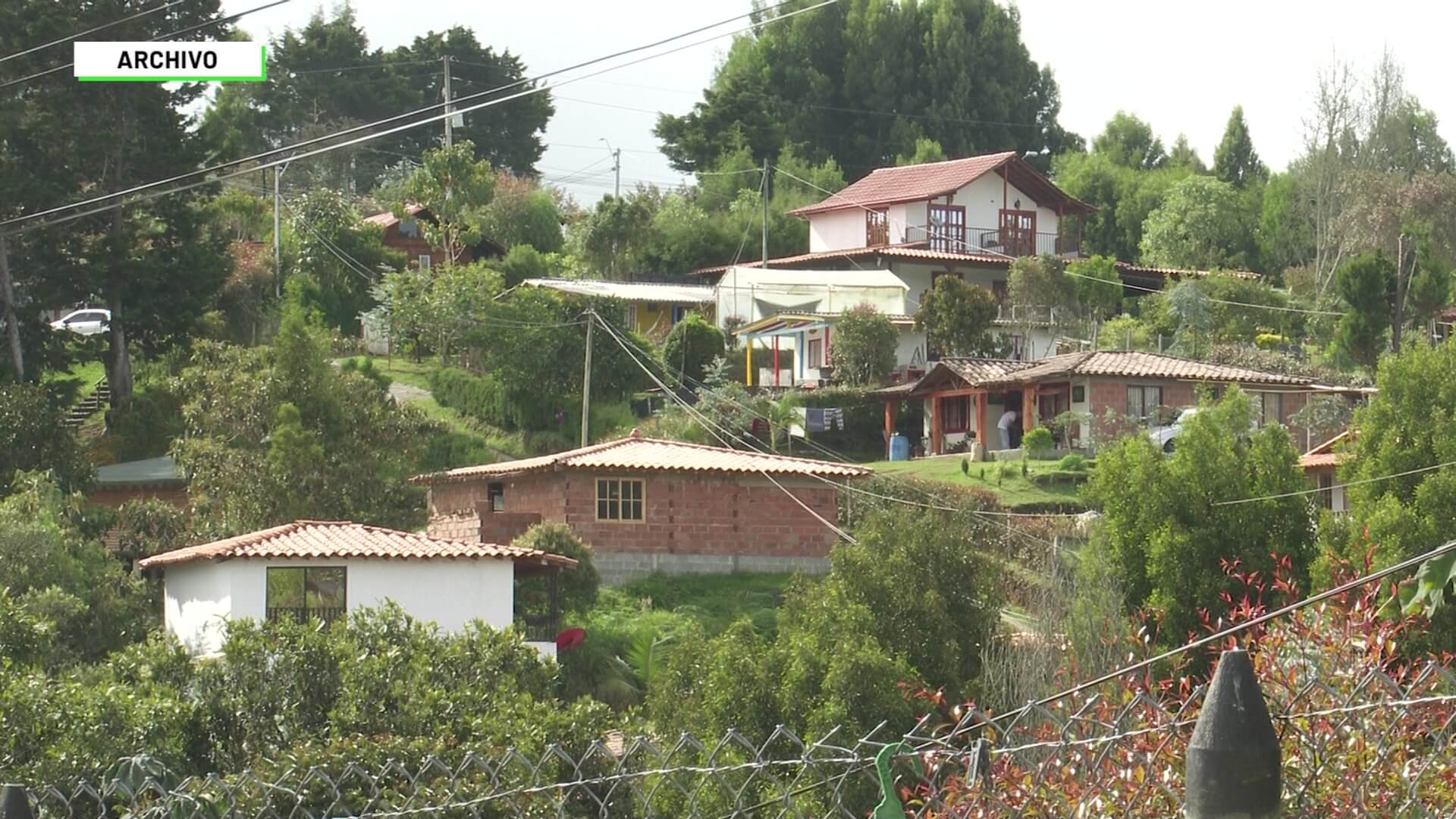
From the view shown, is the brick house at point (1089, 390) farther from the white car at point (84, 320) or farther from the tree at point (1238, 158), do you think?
the tree at point (1238, 158)

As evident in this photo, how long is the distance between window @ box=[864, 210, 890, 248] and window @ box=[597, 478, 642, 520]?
80.5 feet

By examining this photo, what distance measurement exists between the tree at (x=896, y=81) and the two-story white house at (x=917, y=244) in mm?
12529

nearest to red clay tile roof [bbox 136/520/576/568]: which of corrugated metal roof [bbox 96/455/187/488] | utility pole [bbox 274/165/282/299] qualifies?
corrugated metal roof [bbox 96/455/187/488]

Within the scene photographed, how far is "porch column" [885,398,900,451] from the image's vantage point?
4262cm

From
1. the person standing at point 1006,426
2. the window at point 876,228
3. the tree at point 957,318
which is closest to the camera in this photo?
the person standing at point 1006,426

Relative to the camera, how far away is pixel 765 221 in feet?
187

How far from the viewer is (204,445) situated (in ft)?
108

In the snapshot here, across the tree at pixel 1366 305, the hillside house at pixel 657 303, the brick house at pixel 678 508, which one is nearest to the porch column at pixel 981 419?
the brick house at pixel 678 508

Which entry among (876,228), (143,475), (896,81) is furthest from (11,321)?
(896,81)

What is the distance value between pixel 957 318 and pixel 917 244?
10206 mm

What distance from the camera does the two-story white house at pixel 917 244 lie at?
48.4 metres

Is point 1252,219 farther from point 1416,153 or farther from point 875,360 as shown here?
point 875,360

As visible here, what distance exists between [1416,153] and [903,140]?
18.6 metres

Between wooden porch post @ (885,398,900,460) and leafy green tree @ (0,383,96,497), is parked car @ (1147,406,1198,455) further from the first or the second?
leafy green tree @ (0,383,96,497)
